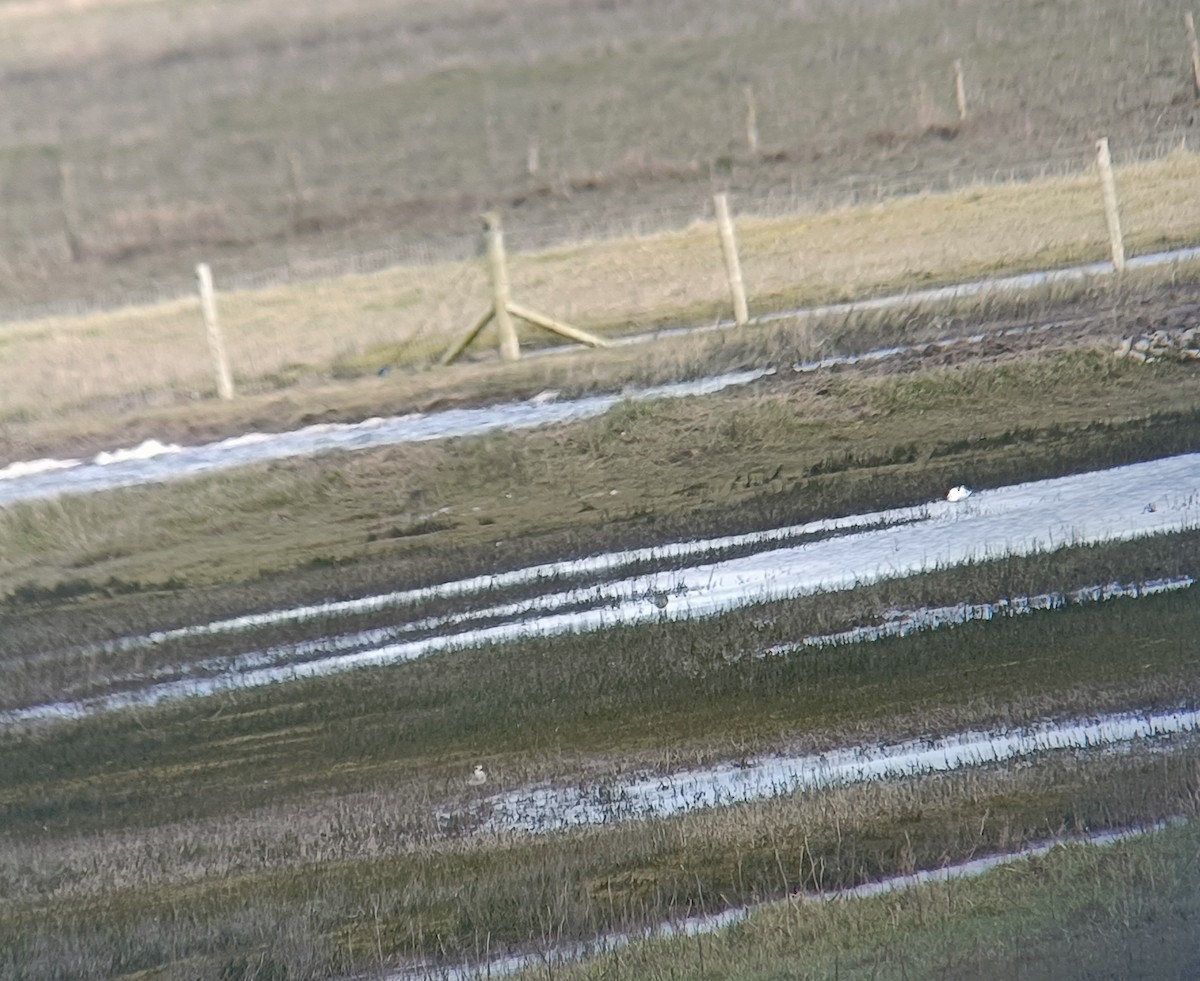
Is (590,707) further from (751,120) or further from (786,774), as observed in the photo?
(751,120)

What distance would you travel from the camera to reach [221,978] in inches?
218

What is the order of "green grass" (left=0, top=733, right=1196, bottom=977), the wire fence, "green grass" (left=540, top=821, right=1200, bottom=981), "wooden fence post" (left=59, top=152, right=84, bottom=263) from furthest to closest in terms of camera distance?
"wooden fence post" (left=59, top=152, right=84, bottom=263) → the wire fence → "green grass" (left=0, top=733, right=1196, bottom=977) → "green grass" (left=540, top=821, right=1200, bottom=981)

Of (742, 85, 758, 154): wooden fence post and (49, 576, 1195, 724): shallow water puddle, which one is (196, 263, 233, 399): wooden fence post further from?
(742, 85, 758, 154): wooden fence post

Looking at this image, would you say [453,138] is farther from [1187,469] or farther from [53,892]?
[53,892]

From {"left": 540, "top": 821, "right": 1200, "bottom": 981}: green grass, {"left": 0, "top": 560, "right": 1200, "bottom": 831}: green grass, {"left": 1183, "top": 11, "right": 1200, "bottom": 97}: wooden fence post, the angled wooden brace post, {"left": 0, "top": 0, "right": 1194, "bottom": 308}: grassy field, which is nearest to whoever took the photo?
{"left": 540, "top": 821, "right": 1200, "bottom": 981}: green grass

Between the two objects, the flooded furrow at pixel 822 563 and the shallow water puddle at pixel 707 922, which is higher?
the flooded furrow at pixel 822 563

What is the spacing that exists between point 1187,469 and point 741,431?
3.02 metres

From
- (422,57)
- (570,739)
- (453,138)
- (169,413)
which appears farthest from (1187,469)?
(422,57)

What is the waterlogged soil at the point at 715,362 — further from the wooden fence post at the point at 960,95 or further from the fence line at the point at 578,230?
the wooden fence post at the point at 960,95

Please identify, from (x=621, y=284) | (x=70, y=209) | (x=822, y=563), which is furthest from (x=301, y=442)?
(x=70, y=209)

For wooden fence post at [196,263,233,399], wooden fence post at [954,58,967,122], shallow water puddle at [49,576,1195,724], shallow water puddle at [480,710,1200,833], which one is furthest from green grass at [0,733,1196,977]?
wooden fence post at [954,58,967,122]

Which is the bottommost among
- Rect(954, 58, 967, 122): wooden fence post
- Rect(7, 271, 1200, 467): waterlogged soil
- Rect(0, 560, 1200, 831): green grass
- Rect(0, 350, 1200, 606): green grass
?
Rect(0, 560, 1200, 831): green grass

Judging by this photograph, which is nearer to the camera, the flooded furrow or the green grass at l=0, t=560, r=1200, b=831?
the green grass at l=0, t=560, r=1200, b=831

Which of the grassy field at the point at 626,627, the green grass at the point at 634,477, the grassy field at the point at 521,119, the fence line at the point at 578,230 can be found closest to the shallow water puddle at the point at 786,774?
the grassy field at the point at 626,627
